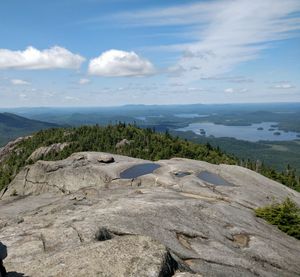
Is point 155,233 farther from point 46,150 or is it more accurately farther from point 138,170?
point 46,150

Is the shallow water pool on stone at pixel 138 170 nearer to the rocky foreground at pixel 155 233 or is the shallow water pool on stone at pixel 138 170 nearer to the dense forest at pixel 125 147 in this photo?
the rocky foreground at pixel 155 233

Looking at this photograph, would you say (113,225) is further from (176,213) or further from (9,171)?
(9,171)

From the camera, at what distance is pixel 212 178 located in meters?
48.8

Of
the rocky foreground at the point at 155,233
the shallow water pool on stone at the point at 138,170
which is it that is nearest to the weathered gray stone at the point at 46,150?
the shallow water pool on stone at the point at 138,170

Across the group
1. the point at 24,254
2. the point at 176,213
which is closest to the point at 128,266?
the point at 24,254

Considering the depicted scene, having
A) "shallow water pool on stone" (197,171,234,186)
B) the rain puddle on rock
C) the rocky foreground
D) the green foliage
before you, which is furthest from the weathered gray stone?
the green foliage

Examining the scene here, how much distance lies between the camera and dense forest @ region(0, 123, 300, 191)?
469 ft

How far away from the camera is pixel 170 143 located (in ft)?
531

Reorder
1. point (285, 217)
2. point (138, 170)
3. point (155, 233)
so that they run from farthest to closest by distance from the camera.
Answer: point (138, 170) → point (285, 217) → point (155, 233)

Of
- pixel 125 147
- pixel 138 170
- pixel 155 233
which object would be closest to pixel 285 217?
pixel 155 233

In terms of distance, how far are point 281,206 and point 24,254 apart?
2415 cm

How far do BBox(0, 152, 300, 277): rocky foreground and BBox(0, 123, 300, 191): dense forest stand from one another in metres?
89.1

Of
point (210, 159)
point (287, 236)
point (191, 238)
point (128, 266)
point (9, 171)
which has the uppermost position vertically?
point (128, 266)

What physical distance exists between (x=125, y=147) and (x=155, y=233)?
449 feet
